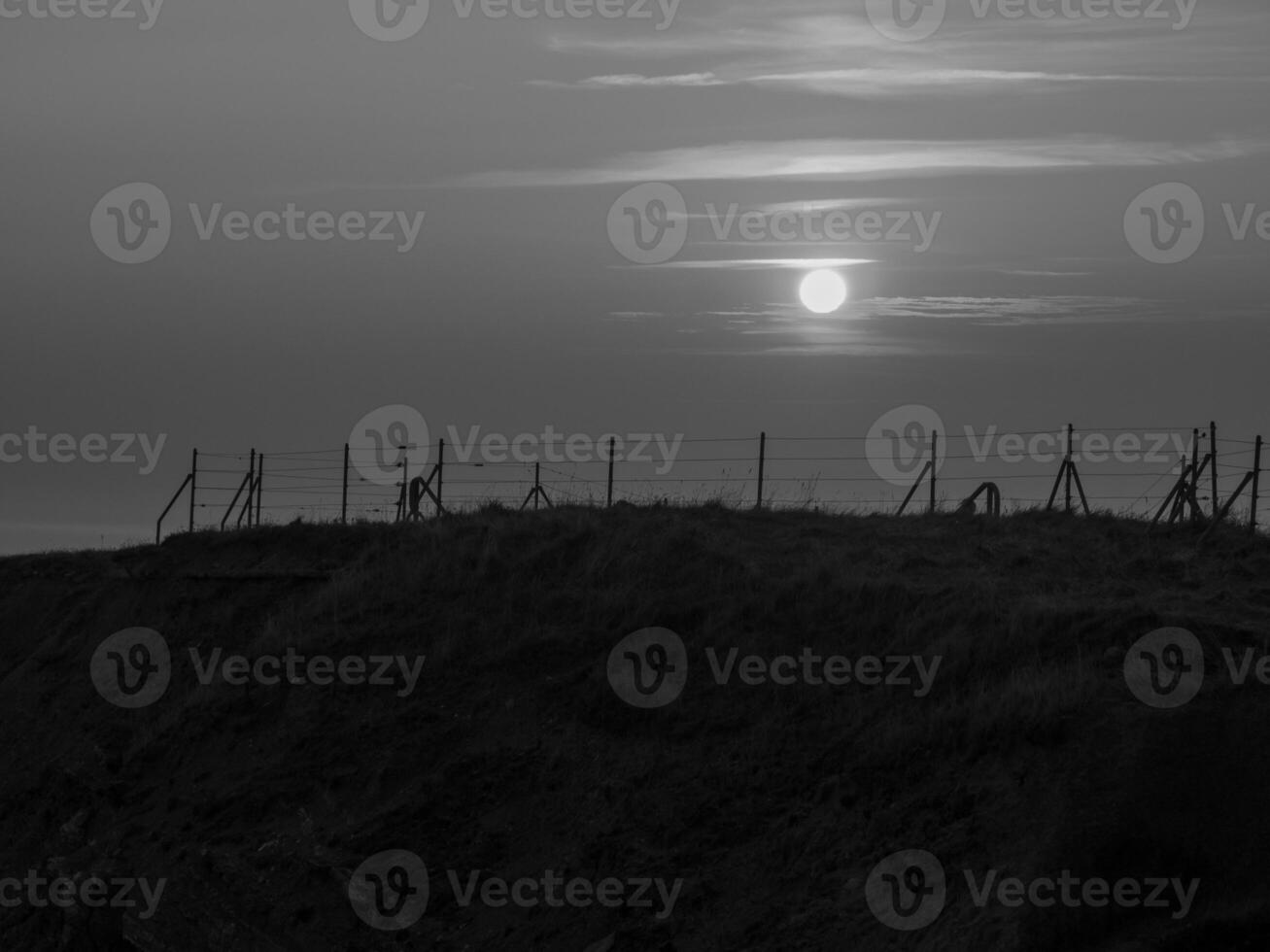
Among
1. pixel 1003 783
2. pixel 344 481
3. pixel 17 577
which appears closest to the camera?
pixel 1003 783

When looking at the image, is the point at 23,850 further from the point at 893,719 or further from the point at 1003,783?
the point at 1003,783

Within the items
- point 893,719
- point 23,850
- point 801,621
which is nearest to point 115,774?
point 23,850

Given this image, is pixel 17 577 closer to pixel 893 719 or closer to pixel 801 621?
pixel 801 621

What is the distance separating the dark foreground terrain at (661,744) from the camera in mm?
15875

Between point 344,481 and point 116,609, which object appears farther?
point 344,481

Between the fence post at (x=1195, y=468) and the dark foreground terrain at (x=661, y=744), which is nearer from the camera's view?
the dark foreground terrain at (x=661, y=744)

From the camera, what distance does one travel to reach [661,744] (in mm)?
19844

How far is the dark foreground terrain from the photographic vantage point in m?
15.9

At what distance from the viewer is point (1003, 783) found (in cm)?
1655

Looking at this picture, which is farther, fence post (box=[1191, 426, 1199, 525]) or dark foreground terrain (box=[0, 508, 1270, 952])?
fence post (box=[1191, 426, 1199, 525])

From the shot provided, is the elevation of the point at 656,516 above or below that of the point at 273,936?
above

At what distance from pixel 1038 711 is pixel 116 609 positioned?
19.3 m

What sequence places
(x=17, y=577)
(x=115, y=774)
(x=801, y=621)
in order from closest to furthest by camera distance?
1. (x=801, y=621)
2. (x=115, y=774)
3. (x=17, y=577)

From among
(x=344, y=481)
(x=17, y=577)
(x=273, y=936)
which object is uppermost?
(x=344, y=481)
